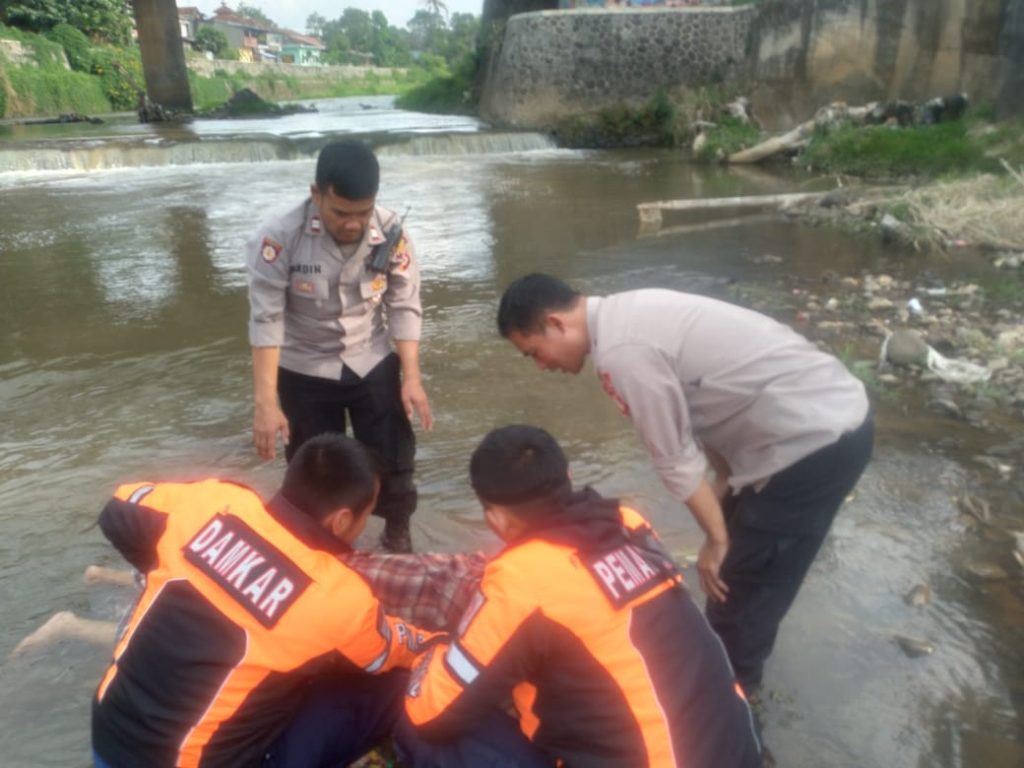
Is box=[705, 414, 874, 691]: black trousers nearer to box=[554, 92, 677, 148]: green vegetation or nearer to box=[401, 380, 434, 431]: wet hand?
box=[401, 380, 434, 431]: wet hand

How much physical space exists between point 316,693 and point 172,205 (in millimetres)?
11867

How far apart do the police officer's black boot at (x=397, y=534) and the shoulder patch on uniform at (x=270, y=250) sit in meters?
1.10

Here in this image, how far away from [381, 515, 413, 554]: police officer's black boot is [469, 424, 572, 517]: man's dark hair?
1.49 metres

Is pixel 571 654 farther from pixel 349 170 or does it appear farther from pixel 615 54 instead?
pixel 615 54

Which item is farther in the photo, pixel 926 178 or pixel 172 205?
pixel 172 205

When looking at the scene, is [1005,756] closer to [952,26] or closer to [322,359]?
[322,359]

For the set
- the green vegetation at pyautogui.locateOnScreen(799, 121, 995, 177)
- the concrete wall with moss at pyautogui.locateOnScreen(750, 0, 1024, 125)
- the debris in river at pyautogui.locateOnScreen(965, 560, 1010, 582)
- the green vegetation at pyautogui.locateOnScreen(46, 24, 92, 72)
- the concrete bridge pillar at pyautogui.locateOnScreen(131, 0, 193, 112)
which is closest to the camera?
the debris in river at pyautogui.locateOnScreen(965, 560, 1010, 582)

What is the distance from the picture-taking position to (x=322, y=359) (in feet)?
10.5

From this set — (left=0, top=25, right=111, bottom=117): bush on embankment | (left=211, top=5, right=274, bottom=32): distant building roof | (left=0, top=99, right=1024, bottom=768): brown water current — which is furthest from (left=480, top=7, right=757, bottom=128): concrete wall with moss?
(left=211, top=5, right=274, bottom=32): distant building roof

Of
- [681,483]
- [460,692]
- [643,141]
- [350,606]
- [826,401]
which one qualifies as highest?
[826,401]

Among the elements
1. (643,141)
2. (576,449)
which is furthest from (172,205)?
(643,141)

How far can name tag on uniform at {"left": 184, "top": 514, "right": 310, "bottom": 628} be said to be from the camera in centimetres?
189

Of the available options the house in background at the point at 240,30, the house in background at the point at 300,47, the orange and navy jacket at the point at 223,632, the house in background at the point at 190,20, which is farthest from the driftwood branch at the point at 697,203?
the house in background at the point at 300,47

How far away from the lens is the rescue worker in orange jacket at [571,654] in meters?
1.81
